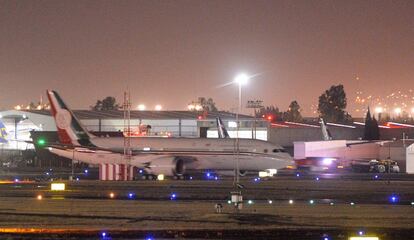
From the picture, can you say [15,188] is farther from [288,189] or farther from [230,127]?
[230,127]

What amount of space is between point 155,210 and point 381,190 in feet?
64.8

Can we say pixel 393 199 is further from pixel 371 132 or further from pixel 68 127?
pixel 371 132

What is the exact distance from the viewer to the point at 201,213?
108ft

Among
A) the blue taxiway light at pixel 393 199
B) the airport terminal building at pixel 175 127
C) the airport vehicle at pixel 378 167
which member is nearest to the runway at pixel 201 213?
the blue taxiway light at pixel 393 199

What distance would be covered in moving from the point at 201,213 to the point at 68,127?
41800 millimetres

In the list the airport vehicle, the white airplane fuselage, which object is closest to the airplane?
the white airplane fuselage

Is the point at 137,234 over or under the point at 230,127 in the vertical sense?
under

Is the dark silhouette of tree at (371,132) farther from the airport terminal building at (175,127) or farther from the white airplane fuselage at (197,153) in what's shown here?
the white airplane fuselage at (197,153)

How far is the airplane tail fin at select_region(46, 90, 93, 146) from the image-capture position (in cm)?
7225

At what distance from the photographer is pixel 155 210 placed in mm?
34469

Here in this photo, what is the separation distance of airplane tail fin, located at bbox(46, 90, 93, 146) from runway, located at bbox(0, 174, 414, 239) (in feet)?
74.0

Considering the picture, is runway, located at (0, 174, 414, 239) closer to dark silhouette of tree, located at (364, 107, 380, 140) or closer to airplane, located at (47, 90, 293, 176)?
airplane, located at (47, 90, 293, 176)

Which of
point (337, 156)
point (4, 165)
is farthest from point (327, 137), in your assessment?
point (4, 165)

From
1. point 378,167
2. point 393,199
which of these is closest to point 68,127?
point 378,167
